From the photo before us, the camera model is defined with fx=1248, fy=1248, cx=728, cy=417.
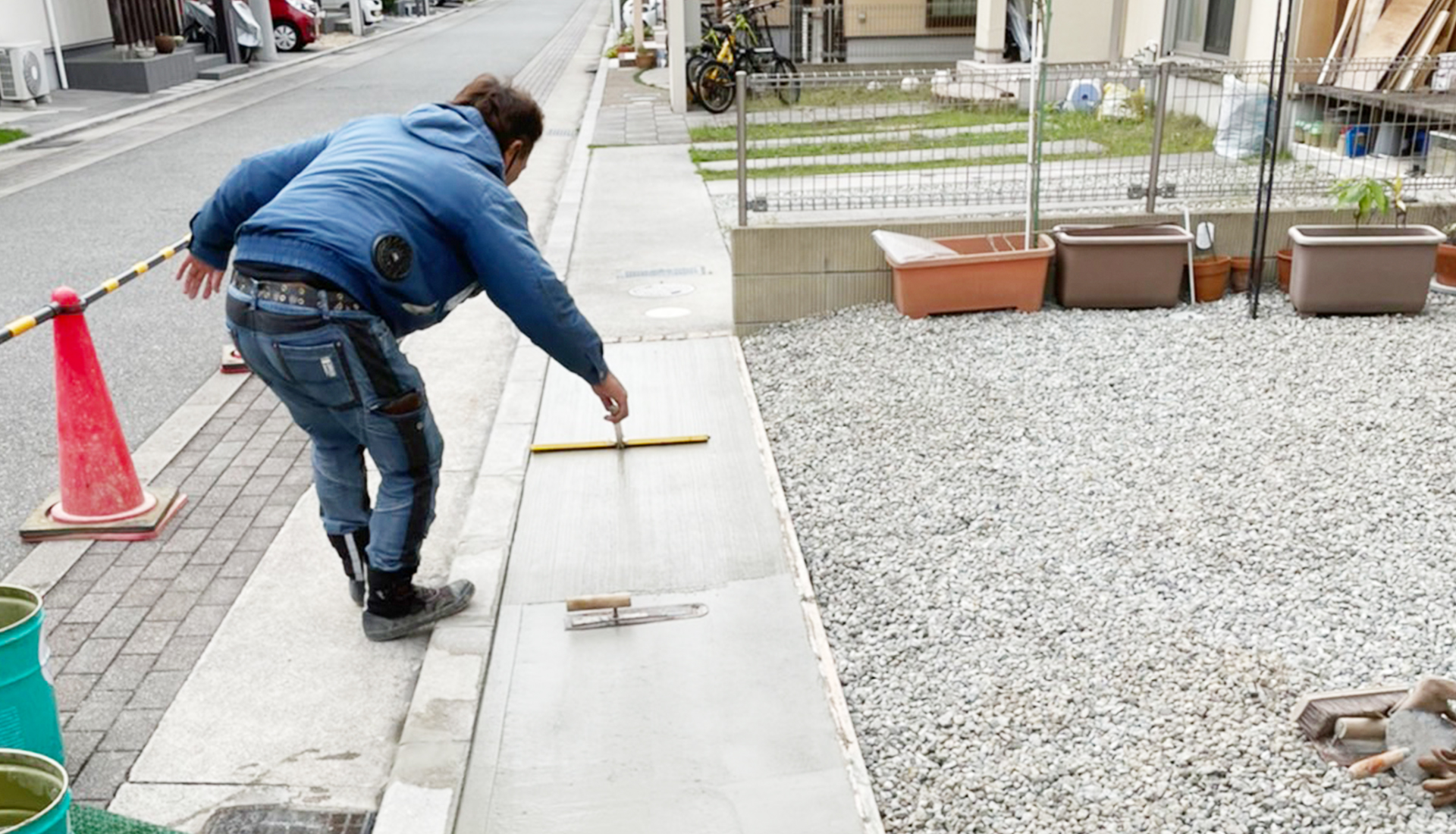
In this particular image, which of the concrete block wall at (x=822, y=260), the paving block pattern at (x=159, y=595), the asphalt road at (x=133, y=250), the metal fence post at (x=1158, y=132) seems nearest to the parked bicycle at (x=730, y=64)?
the asphalt road at (x=133, y=250)

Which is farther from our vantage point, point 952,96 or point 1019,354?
point 952,96

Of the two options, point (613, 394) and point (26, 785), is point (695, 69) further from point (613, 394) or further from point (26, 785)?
point (26, 785)

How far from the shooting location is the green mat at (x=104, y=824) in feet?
9.25

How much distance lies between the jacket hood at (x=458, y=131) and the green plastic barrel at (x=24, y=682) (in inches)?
60.4

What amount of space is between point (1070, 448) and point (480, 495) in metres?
2.27

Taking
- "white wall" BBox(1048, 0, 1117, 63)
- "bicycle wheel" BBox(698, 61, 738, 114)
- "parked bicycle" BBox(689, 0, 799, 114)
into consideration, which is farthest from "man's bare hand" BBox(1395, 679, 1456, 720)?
"bicycle wheel" BBox(698, 61, 738, 114)

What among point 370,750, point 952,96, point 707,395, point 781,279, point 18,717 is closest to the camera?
point 18,717

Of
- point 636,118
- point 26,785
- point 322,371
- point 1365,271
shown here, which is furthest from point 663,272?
point 636,118

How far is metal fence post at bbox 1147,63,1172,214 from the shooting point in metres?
6.59

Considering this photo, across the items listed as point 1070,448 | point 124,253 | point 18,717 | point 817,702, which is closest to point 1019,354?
point 1070,448

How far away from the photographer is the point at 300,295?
3.22 meters

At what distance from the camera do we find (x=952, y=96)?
Answer: 7.77 metres

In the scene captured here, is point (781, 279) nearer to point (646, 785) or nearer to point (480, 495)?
point (480, 495)

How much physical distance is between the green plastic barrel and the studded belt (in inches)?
35.9
